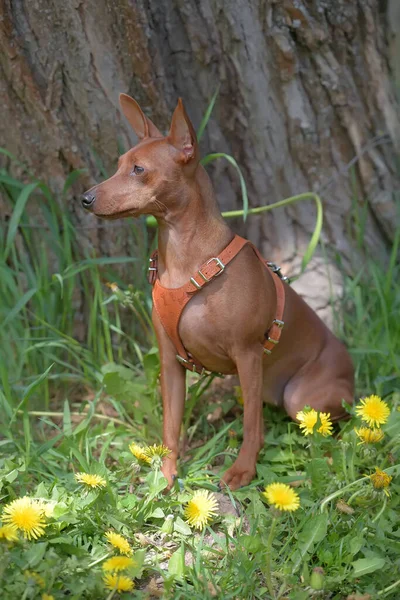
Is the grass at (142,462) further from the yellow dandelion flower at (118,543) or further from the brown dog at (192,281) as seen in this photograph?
the brown dog at (192,281)

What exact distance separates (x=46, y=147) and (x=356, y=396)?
6.57 ft

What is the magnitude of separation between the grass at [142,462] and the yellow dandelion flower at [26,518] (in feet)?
0.19

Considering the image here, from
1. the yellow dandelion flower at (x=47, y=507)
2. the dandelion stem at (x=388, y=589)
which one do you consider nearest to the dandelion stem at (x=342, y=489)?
the dandelion stem at (x=388, y=589)

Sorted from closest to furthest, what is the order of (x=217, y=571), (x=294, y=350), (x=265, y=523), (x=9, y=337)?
(x=217, y=571), (x=265, y=523), (x=294, y=350), (x=9, y=337)

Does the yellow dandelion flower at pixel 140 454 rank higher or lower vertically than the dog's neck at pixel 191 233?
lower

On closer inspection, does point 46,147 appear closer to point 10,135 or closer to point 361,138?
point 10,135

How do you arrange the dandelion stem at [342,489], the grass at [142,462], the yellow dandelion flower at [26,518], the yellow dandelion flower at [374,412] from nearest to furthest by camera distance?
the yellow dandelion flower at [26,518]
the grass at [142,462]
the dandelion stem at [342,489]
the yellow dandelion flower at [374,412]

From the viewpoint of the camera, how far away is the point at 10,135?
3545 mm

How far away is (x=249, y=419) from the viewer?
9.83 ft

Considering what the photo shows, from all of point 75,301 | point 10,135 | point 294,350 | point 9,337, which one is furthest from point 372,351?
point 10,135

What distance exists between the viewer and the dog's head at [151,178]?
270cm

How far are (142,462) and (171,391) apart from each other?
0.55 meters

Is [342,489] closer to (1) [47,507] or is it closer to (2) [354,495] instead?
(2) [354,495]

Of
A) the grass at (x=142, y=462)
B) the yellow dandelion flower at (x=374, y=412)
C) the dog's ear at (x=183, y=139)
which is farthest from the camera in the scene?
the dog's ear at (x=183, y=139)
